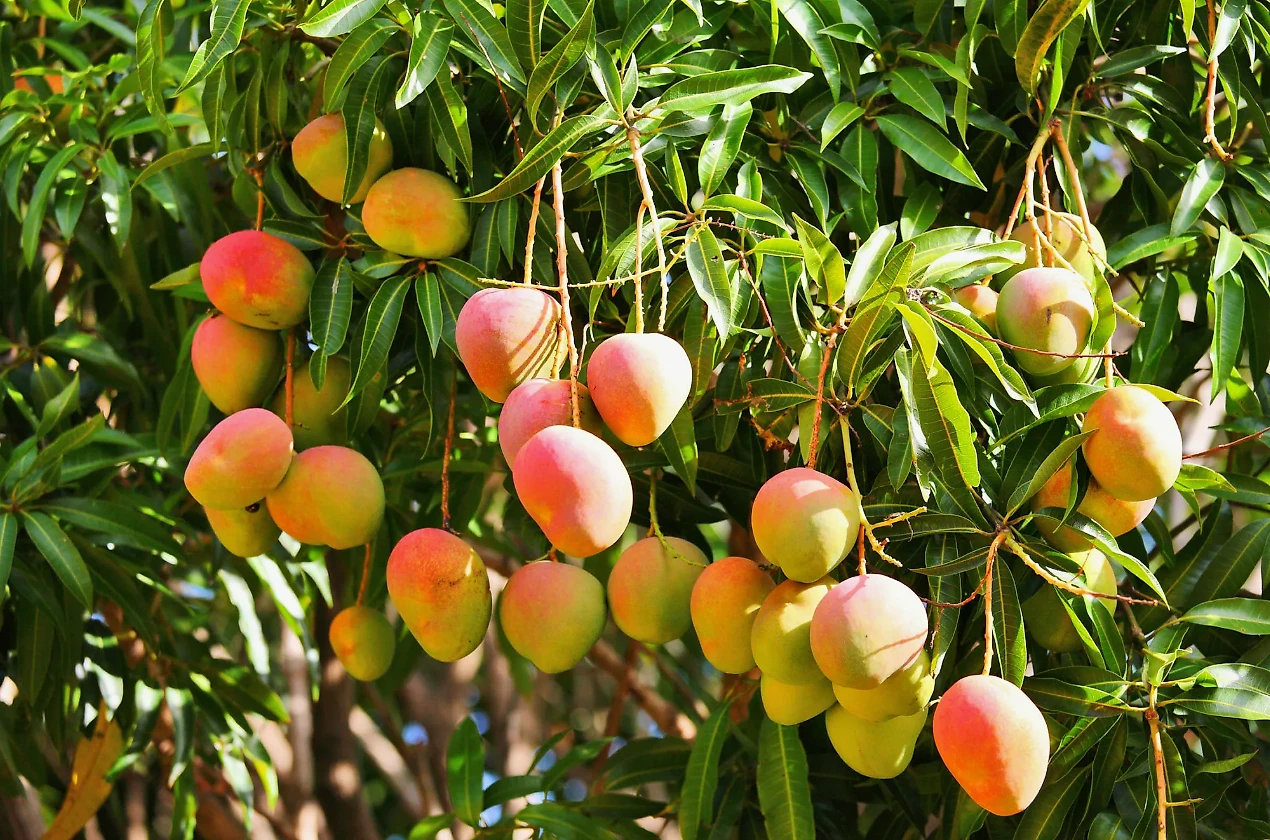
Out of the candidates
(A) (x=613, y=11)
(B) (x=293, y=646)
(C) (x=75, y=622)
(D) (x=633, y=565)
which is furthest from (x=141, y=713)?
(A) (x=613, y=11)

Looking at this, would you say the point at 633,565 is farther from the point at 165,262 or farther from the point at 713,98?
the point at 165,262

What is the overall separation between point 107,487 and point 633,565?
2.73 feet

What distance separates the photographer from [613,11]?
3.76 feet

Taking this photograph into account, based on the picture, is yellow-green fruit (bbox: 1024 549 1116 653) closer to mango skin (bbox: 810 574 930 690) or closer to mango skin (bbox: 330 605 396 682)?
mango skin (bbox: 810 574 930 690)

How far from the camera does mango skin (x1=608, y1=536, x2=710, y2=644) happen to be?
39.5 inches

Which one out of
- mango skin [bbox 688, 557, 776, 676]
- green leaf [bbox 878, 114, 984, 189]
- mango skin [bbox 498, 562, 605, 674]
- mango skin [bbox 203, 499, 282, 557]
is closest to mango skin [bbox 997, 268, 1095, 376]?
green leaf [bbox 878, 114, 984, 189]

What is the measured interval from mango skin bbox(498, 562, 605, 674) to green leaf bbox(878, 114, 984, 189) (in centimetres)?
49

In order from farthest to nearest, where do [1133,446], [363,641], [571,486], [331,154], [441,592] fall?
1. [363,641]
2. [331,154]
3. [441,592]
4. [1133,446]
5. [571,486]

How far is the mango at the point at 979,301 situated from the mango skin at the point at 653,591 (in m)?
0.32

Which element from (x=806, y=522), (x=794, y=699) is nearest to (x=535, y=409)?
(x=806, y=522)

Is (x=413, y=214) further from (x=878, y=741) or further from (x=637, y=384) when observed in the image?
(x=878, y=741)

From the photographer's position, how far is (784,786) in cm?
113

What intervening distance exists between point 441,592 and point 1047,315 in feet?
1.72

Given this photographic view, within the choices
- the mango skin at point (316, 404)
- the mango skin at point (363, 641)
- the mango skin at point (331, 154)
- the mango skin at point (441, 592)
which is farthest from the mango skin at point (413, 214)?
the mango skin at point (363, 641)
